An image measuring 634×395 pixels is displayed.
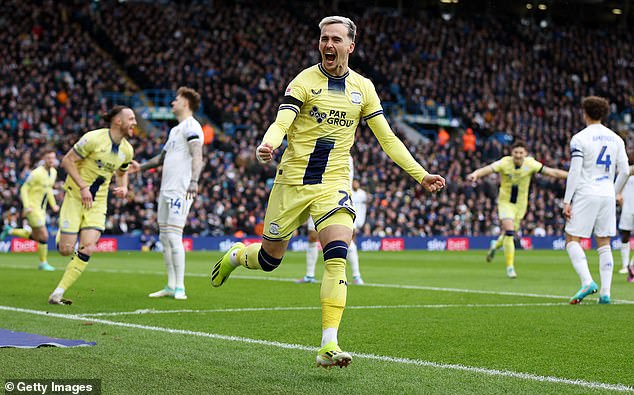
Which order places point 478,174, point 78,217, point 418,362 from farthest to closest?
point 478,174 → point 78,217 → point 418,362

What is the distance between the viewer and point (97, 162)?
38.5ft

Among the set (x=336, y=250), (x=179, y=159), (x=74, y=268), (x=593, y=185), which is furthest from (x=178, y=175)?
(x=336, y=250)

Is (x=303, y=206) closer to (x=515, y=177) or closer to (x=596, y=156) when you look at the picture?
(x=596, y=156)

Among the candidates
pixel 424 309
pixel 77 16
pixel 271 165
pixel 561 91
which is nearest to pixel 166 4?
pixel 77 16

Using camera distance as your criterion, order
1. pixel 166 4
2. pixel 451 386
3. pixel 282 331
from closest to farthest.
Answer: pixel 451 386
pixel 282 331
pixel 166 4

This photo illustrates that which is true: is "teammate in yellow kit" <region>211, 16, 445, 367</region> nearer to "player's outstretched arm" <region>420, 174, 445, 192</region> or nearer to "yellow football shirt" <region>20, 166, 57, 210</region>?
"player's outstretched arm" <region>420, 174, 445, 192</region>

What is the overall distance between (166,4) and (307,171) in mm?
40960

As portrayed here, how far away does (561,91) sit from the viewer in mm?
51594

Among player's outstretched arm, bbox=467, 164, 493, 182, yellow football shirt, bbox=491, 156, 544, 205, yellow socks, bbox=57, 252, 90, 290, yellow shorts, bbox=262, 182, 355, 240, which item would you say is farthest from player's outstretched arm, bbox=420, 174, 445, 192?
Result: yellow football shirt, bbox=491, 156, 544, 205

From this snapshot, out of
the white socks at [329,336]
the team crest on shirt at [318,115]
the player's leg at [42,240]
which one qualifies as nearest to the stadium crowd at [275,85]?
the player's leg at [42,240]

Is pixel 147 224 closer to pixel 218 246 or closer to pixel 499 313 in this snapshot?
pixel 218 246

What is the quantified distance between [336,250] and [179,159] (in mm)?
6105

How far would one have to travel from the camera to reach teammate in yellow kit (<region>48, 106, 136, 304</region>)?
11531mm

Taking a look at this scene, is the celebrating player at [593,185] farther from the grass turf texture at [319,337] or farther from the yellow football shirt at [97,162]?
the yellow football shirt at [97,162]
